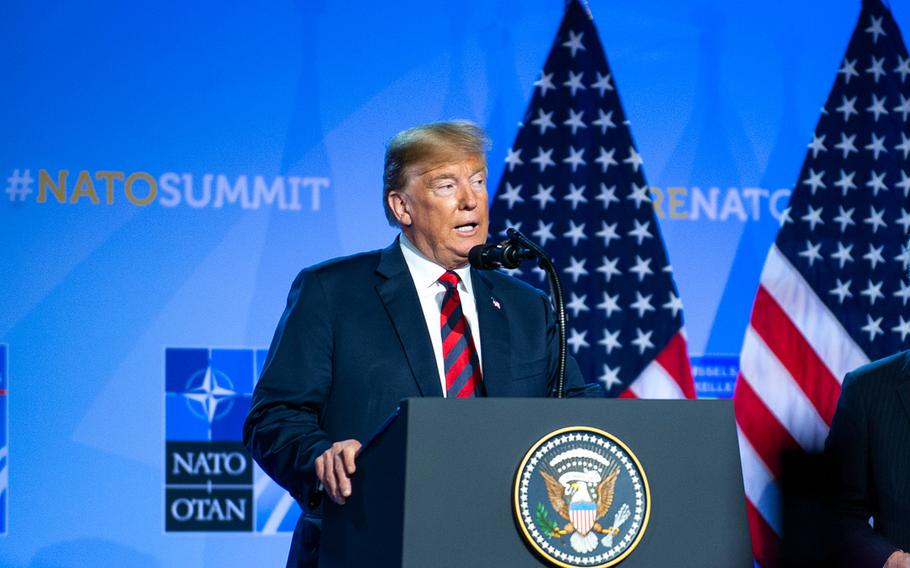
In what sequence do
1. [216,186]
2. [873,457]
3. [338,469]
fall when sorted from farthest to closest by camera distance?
[216,186]
[873,457]
[338,469]

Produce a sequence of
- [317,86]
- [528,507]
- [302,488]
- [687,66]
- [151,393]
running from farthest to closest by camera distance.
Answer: [687,66] < [317,86] < [151,393] < [302,488] < [528,507]

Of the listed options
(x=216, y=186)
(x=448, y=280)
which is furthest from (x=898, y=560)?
(x=216, y=186)

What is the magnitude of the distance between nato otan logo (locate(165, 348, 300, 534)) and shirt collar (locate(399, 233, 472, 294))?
156cm

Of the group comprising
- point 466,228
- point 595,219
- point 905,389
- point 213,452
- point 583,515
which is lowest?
point 213,452

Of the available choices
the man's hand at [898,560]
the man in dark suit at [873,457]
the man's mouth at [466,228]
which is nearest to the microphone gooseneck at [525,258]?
the man's mouth at [466,228]

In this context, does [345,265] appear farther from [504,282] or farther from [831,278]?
[831,278]

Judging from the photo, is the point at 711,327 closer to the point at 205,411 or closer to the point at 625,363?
the point at 625,363

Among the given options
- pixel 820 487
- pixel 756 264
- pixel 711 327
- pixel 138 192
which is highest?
pixel 138 192

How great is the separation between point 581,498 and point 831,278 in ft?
10.1

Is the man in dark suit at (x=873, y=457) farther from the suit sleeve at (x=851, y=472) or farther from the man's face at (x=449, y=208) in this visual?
the man's face at (x=449, y=208)

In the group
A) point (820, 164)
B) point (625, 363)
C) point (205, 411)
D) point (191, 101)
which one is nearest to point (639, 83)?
point (820, 164)

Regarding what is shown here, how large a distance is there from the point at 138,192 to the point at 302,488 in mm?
2193

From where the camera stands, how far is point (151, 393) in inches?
142

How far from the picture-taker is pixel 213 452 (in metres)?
3.63
